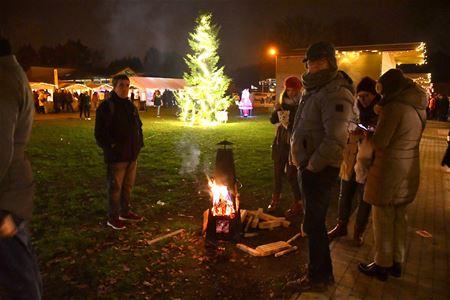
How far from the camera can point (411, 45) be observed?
1505 centimetres

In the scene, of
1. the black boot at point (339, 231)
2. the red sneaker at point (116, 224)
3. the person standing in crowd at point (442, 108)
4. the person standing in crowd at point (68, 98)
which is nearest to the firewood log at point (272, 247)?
the black boot at point (339, 231)

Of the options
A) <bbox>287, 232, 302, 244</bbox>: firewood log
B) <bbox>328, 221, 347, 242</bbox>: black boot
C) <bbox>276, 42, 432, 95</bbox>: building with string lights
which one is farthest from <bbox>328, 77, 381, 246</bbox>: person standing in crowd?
<bbox>276, 42, 432, 95</bbox>: building with string lights

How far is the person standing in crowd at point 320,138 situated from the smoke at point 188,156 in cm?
588

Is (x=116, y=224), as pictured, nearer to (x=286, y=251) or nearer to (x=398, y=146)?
(x=286, y=251)

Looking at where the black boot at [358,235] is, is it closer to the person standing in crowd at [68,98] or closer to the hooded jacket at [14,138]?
the hooded jacket at [14,138]

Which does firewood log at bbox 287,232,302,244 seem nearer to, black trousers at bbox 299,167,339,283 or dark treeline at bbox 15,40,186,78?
black trousers at bbox 299,167,339,283

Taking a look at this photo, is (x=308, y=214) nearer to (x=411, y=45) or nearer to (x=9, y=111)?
(x=9, y=111)

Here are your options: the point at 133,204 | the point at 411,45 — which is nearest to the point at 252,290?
the point at 133,204

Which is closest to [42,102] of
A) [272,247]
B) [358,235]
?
[272,247]

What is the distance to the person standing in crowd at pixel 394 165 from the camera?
367 cm

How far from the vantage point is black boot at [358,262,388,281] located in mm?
4012

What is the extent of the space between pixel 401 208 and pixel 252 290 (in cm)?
Result: 178

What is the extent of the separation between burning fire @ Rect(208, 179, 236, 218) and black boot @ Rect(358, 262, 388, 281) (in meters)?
1.70

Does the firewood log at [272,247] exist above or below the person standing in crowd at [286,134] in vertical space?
below
